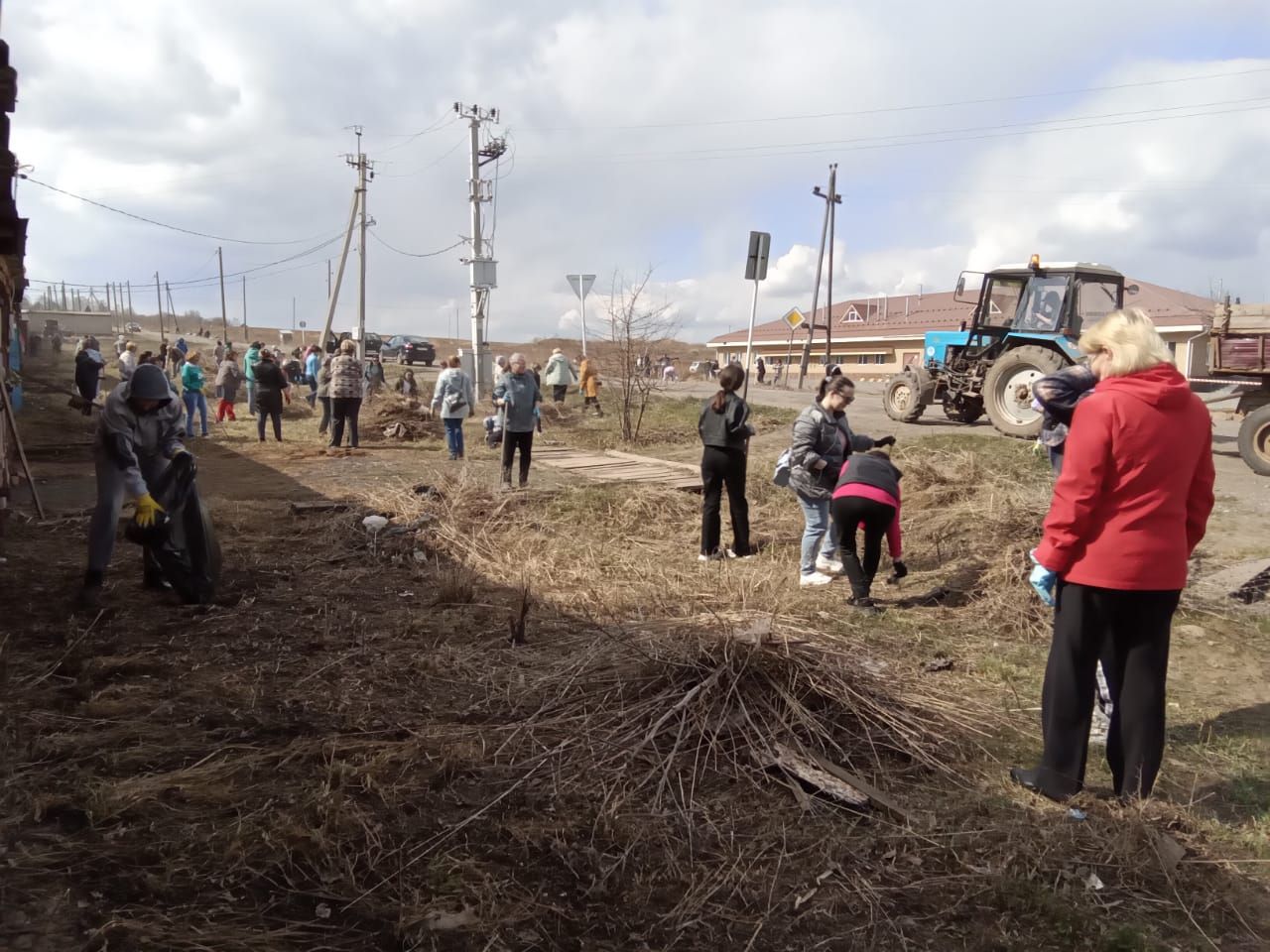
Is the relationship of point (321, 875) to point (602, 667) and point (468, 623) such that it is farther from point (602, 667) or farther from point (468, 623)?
point (468, 623)

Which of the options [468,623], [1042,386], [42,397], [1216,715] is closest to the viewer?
[1042,386]

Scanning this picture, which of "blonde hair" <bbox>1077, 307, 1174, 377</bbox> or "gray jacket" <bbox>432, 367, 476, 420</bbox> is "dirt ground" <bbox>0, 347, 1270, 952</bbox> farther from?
"gray jacket" <bbox>432, 367, 476, 420</bbox>

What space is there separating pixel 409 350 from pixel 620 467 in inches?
1296

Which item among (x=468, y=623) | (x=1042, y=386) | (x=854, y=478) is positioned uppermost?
(x=1042, y=386)

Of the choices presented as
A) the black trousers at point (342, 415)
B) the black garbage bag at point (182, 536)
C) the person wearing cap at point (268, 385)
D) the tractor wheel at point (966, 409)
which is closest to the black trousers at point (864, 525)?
the black garbage bag at point (182, 536)

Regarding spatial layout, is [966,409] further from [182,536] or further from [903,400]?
[182,536]

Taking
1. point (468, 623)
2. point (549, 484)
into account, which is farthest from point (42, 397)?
point (468, 623)

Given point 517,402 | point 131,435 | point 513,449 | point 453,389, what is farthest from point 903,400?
point 131,435

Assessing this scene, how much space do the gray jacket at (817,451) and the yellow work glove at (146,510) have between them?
394 centimetres

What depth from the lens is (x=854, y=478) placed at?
551 centimetres

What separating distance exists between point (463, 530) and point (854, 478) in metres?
3.43

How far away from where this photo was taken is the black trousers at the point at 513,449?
9.23 m

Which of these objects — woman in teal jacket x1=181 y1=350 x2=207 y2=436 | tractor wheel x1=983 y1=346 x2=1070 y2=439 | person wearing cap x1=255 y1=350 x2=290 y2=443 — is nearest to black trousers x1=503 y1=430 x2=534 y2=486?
person wearing cap x1=255 y1=350 x2=290 y2=443

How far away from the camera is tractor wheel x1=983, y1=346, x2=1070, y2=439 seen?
12.6 m
